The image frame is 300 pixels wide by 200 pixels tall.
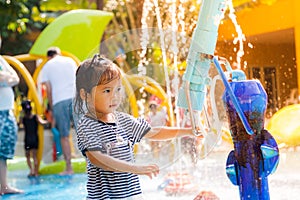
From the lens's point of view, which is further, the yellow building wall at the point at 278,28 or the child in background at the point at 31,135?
the yellow building wall at the point at 278,28

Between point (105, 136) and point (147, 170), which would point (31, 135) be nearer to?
point (105, 136)

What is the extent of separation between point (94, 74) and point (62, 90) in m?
3.08

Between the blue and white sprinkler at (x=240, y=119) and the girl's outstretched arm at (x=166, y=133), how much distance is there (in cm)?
3

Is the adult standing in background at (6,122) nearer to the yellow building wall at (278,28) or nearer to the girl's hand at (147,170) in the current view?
the girl's hand at (147,170)

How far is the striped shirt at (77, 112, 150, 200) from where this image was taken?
6.40ft

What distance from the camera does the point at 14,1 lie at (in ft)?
40.0

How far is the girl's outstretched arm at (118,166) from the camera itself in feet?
6.25

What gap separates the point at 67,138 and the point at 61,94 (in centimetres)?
37

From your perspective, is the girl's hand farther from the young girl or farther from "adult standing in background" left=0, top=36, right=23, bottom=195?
"adult standing in background" left=0, top=36, right=23, bottom=195

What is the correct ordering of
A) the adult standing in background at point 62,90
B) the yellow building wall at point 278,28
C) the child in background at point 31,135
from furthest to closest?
the yellow building wall at point 278,28 → the child in background at point 31,135 → the adult standing in background at point 62,90

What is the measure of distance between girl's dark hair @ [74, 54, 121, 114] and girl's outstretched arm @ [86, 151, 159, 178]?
191mm

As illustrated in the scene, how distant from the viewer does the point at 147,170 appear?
1.90 meters

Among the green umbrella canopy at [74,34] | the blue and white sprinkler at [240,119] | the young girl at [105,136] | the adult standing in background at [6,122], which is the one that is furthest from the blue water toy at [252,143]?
the green umbrella canopy at [74,34]

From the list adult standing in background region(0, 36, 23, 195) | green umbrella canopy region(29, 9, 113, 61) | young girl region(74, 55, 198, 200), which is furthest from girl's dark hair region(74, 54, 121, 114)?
green umbrella canopy region(29, 9, 113, 61)
